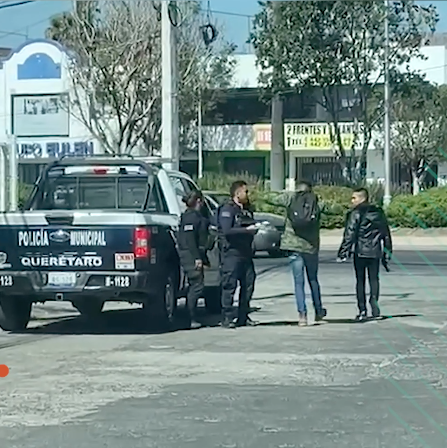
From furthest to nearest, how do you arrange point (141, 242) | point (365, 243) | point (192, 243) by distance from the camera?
1. point (365, 243)
2. point (192, 243)
3. point (141, 242)

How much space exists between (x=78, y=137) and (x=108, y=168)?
34883mm

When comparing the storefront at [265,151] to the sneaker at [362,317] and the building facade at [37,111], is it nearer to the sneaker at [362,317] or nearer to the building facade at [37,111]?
the building facade at [37,111]

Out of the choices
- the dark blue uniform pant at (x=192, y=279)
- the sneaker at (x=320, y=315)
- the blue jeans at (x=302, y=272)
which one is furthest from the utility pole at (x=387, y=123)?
the dark blue uniform pant at (x=192, y=279)

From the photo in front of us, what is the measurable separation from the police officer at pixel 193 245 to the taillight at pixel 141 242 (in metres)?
0.61

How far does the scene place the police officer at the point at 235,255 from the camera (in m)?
13.6

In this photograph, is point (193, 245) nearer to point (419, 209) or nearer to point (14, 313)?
point (14, 313)

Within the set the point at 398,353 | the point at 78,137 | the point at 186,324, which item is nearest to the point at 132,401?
the point at 398,353

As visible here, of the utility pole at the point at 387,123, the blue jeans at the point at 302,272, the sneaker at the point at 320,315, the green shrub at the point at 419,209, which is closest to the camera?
the blue jeans at the point at 302,272

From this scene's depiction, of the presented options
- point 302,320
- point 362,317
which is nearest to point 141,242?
point 302,320

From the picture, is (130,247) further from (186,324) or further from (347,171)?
(347,171)

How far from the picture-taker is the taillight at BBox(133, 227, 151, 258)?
13.0 meters

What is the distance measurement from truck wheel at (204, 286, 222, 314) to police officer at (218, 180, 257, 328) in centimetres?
148

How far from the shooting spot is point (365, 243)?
14320mm

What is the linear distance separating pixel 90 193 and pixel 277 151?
115 ft
